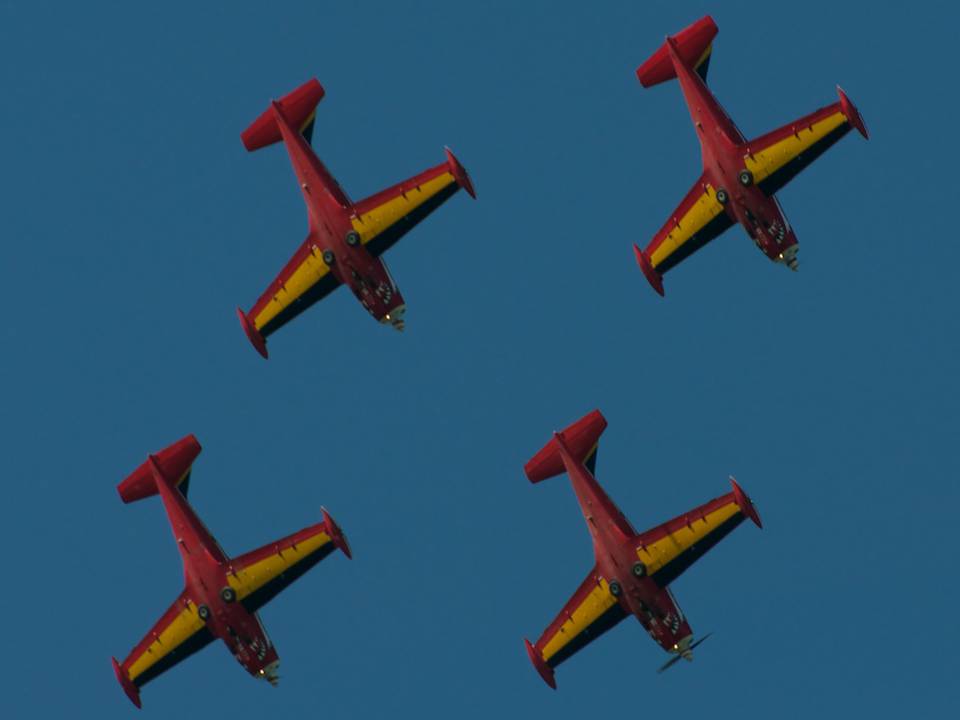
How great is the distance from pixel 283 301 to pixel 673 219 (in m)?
24.9

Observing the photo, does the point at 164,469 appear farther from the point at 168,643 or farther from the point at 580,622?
the point at 580,622

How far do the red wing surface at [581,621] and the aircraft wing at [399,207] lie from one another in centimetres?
2388

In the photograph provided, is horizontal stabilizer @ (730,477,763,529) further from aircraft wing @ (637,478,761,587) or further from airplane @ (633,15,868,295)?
airplane @ (633,15,868,295)

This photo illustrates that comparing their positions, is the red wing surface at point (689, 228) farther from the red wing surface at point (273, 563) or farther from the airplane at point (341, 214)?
the red wing surface at point (273, 563)

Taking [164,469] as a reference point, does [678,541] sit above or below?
below

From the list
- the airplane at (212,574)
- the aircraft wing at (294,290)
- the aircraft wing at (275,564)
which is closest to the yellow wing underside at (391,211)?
the aircraft wing at (294,290)

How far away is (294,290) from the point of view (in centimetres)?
18025

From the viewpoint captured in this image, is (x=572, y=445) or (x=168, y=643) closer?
(x=572, y=445)

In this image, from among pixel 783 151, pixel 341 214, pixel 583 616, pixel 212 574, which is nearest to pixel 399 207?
pixel 341 214

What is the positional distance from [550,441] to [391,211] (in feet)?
56.3

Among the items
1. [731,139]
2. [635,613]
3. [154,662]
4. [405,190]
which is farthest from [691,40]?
[154,662]

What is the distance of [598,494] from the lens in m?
170

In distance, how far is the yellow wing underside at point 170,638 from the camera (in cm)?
17200

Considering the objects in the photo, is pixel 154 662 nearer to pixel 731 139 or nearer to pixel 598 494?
pixel 598 494
